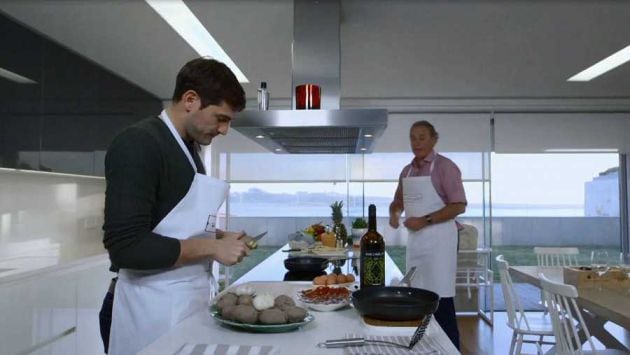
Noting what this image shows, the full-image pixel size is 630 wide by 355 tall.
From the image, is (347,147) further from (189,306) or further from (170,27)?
(189,306)

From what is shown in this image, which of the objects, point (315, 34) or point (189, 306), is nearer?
point (189, 306)

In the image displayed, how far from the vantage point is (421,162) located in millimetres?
2836

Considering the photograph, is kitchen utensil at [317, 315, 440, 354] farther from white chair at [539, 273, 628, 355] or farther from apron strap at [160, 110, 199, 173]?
white chair at [539, 273, 628, 355]

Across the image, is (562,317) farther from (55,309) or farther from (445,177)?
(55,309)

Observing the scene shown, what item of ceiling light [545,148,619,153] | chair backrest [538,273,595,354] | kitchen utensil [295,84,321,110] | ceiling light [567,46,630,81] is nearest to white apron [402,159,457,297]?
chair backrest [538,273,595,354]

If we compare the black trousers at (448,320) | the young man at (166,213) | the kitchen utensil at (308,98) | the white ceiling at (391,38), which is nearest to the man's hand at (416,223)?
the black trousers at (448,320)

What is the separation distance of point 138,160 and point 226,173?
4.68 metres

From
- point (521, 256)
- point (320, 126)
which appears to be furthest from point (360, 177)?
point (521, 256)

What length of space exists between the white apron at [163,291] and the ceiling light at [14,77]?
6.36 feet

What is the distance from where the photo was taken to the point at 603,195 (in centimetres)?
552

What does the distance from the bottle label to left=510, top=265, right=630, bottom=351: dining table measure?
0.98 meters

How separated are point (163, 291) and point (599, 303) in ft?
5.75

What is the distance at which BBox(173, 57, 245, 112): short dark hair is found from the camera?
126 cm

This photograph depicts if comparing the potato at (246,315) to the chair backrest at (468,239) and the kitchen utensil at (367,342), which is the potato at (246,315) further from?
the chair backrest at (468,239)
